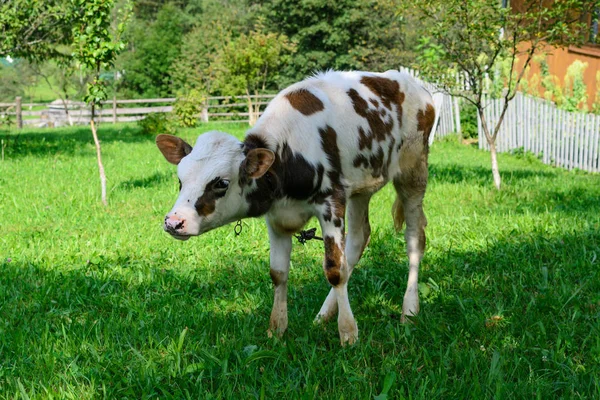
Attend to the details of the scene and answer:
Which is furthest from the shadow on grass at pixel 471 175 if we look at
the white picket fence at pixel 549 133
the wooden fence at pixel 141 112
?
the wooden fence at pixel 141 112

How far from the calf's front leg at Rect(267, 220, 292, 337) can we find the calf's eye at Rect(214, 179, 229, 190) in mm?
689

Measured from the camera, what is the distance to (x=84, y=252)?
254 inches

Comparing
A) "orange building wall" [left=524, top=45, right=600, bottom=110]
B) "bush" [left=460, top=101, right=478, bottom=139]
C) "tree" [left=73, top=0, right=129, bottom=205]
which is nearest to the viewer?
"tree" [left=73, top=0, right=129, bottom=205]

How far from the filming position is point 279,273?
173 inches

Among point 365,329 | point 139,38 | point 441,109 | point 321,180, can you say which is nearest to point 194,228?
point 321,180

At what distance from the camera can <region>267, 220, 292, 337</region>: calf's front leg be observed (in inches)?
171

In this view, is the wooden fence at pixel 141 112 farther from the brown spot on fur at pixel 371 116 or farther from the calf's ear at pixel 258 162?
the calf's ear at pixel 258 162

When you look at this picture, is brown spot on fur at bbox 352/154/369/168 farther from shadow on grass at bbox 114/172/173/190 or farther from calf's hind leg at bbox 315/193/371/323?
shadow on grass at bbox 114/172/173/190

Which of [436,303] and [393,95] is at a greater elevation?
[393,95]

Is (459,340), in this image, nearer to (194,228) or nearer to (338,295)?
(338,295)

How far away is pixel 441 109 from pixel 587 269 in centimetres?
1471

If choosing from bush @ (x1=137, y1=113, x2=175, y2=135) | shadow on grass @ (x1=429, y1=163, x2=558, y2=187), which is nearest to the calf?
shadow on grass @ (x1=429, y1=163, x2=558, y2=187)

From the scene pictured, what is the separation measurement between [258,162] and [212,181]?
27 centimetres

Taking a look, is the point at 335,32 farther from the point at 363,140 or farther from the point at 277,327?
the point at 277,327
